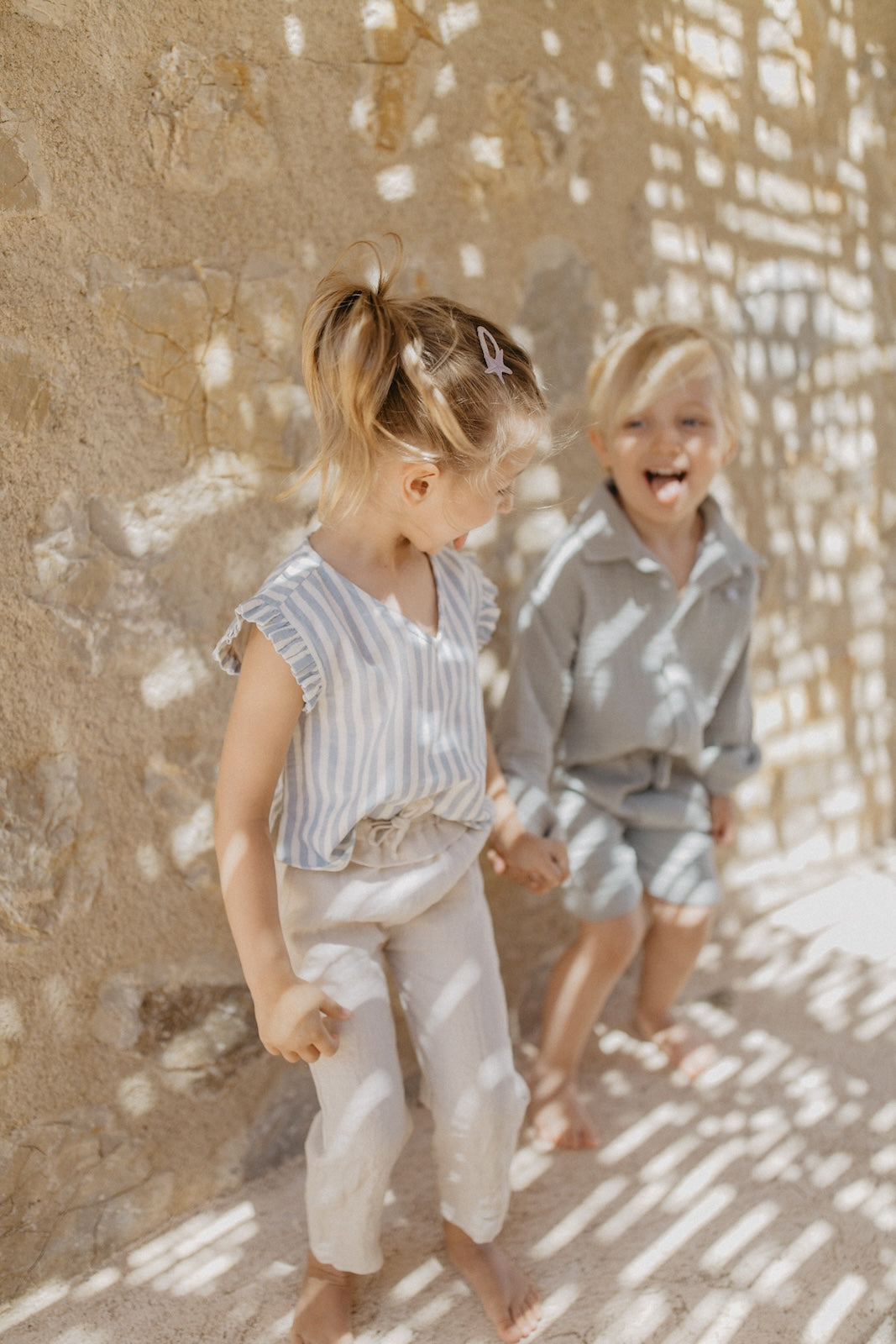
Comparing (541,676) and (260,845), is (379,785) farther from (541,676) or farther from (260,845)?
(541,676)

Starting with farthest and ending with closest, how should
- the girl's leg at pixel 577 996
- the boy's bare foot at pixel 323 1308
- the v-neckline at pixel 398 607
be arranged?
the girl's leg at pixel 577 996 → the boy's bare foot at pixel 323 1308 → the v-neckline at pixel 398 607

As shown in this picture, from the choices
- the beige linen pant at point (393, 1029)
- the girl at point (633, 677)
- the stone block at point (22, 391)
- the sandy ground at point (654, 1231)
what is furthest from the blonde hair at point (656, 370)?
the sandy ground at point (654, 1231)

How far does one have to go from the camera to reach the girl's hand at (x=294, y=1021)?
1.52m

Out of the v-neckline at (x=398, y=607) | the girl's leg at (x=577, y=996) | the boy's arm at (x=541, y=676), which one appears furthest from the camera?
the girl's leg at (x=577, y=996)

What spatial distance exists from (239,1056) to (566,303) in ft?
5.30

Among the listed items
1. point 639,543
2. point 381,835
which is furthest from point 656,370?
point 381,835

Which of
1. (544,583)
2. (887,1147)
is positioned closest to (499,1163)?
(887,1147)

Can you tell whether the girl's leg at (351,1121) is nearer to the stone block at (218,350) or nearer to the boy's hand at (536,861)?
the boy's hand at (536,861)

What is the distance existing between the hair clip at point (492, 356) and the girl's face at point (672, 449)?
0.71 m

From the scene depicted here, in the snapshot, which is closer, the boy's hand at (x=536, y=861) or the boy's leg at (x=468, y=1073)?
the boy's leg at (x=468, y=1073)

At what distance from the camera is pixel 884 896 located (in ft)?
10.2

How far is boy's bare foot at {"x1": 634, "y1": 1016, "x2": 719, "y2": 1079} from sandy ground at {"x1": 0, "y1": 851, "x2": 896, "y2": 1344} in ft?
0.10

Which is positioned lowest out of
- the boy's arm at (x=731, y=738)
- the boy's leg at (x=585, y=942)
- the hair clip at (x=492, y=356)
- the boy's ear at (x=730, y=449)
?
the boy's leg at (x=585, y=942)

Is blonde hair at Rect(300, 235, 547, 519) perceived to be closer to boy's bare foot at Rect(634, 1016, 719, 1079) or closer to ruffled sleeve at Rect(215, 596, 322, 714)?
ruffled sleeve at Rect(215, 596, 322, 714)
